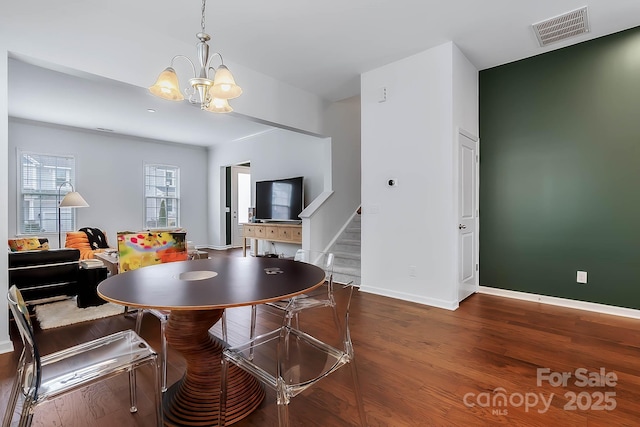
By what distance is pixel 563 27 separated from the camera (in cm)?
301

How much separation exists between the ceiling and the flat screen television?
2.08 metres

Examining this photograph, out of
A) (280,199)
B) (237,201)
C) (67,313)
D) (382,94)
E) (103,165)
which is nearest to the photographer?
(67,313)

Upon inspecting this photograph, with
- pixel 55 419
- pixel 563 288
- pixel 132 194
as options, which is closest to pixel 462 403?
pixel 55 419

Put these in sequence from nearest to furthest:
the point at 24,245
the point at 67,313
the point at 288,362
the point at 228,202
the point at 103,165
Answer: the point at 288,362 → the point at 67,313 → the point at 24,245 → the point at 103,165 → the point at 228,202

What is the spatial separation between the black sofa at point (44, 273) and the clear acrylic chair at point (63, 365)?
8.17ft

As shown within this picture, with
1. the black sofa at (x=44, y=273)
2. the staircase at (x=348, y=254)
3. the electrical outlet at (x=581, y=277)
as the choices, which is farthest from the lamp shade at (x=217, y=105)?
the electrical outlet at (x=581, y=277)

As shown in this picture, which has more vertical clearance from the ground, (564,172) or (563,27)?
(563,27)

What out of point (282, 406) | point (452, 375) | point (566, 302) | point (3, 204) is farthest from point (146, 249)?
point (566, 302)

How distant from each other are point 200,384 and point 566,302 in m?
3.84

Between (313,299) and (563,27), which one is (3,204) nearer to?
(313,299)

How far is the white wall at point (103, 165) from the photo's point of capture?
19.1 ft

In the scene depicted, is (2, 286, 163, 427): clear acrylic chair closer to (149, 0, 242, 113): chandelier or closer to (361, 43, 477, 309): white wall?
(149, 0, 242, 113): chandelier

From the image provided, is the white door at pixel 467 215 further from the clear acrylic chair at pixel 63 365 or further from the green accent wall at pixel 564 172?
the clear acrylic chair at pixel 63 365

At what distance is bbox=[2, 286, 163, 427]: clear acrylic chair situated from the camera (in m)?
1.12
